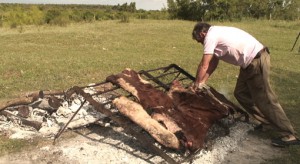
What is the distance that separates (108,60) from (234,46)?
686 cm

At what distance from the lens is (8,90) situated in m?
8.14

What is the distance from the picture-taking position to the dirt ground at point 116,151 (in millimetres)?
4820

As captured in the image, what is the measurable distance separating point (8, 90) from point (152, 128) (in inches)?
185

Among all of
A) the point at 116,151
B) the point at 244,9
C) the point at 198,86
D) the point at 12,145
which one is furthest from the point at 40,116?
the point at 244,9

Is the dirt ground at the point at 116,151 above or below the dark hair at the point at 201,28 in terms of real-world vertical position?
below

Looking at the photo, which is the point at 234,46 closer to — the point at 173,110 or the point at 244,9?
the point at 173,110

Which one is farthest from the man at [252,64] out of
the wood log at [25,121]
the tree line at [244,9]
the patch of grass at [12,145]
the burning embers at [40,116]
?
the tree line at [244,9]

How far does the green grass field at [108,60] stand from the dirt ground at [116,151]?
41cm

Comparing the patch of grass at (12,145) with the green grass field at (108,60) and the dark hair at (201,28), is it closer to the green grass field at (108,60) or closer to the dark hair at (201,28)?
the green grass field at (108,60)

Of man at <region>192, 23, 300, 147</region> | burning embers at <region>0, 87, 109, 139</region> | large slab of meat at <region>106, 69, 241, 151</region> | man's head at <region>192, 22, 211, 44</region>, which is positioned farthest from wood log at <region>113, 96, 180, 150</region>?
man's head at <region>192, 22, 211, 44</region>

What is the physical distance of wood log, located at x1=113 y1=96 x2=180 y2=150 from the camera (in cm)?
456

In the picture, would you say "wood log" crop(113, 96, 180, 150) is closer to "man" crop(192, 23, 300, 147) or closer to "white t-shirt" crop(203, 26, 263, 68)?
"man" crop(192, 23, 300, 147)

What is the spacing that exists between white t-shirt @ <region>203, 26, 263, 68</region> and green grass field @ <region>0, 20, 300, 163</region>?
4.77 feet

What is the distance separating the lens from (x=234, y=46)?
5.29 meters
